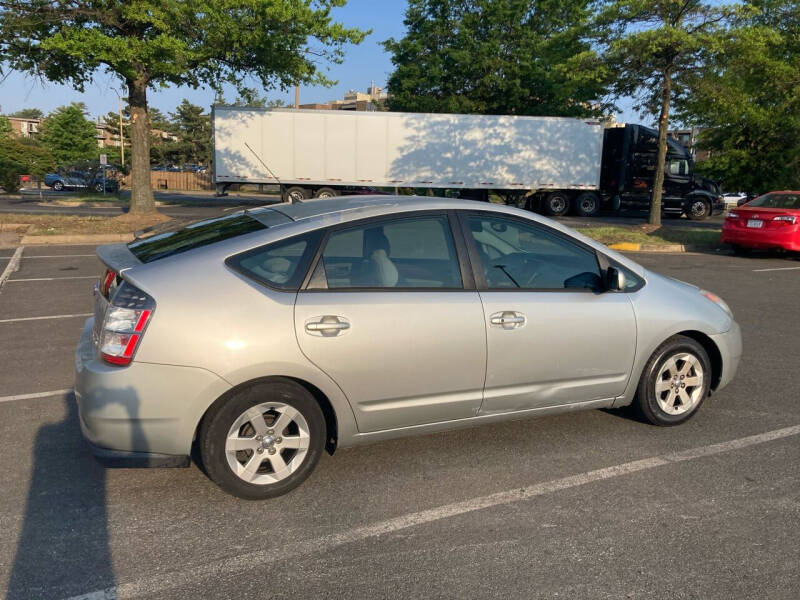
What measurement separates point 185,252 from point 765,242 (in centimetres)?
1346

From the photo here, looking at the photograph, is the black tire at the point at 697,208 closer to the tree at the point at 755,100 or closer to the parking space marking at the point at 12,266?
the tree at the point at 755,100

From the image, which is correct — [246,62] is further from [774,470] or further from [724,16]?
[774,470]

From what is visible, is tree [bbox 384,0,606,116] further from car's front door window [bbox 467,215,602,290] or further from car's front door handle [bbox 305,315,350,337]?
car's front door handle [bbox 305,315,350,337]

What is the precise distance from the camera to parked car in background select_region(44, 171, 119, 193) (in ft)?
129

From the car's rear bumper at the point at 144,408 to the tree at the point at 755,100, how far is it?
54.2 feet

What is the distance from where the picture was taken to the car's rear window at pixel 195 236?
376 centimetres

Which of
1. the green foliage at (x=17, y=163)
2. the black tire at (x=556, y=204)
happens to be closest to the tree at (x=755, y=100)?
the black tire at (x=556, y=204)

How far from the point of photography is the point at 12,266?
448 inches

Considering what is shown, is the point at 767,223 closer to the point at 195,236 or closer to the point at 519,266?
the point at 519,266

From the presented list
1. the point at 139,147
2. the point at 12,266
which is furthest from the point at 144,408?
the point at 139,147

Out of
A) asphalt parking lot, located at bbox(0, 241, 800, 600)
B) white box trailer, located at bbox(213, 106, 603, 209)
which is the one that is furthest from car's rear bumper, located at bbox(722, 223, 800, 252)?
white box trailer, located at bbox(213, 106, 603, 209)

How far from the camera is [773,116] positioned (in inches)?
746

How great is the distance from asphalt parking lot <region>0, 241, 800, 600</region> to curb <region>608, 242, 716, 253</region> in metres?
11.4

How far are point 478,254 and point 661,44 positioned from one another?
48.8 feet
